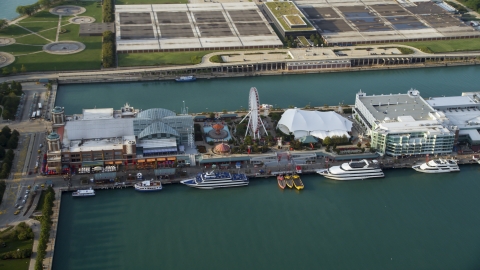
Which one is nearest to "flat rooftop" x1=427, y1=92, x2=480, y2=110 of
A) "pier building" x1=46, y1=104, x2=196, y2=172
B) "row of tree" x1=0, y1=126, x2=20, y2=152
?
"pier building" x1=46, y1=104, x2=196, y2=172

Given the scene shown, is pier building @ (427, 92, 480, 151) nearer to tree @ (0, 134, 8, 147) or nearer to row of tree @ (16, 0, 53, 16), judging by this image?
tree @ (0, 134, 8, 147)

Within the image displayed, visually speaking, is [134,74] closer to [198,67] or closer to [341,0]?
[198,67]

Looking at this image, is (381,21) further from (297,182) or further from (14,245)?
(14,245)

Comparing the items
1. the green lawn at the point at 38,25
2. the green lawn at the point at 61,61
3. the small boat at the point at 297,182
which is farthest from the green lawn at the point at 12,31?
the small boat at the point at 297,182

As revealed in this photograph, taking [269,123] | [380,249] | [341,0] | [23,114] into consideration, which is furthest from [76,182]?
[341,0]

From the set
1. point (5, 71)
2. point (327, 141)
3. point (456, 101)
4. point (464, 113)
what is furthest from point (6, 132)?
point (456, 101)

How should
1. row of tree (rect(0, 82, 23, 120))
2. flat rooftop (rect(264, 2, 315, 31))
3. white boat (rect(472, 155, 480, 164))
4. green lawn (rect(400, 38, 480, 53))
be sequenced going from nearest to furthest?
white boat (rect(472, 155, 480, 164)) < row of tree (rect(0, 82, 23, 120)) < green lawn (rect(400, 38, 480, 53)) < flat rooftop (rect(264, 2, 315, 31))
